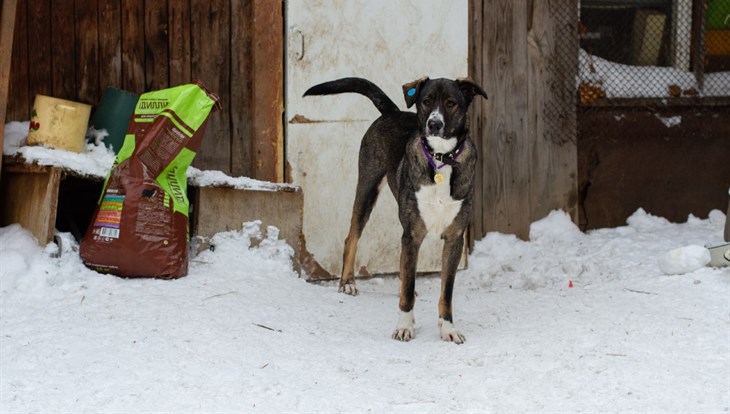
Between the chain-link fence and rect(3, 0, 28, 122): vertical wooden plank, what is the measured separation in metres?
3.88

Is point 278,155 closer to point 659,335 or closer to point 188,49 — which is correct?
point 188,49

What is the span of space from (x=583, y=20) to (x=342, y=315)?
3281 mm

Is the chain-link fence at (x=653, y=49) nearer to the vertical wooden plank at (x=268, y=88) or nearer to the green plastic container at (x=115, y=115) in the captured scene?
the vertical wooden plank at (x=268, y=88)

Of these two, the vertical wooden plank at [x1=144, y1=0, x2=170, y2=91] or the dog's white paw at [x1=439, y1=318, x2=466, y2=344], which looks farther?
the vertical wooden plank at [x1=144, y1=0, x2=170, y2=91]

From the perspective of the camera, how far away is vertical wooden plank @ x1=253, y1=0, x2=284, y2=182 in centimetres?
615

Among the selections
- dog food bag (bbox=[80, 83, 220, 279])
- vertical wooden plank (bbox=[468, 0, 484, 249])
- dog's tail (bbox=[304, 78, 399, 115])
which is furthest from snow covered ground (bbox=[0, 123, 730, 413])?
dog's tail (bbox=[304, 78, 399, 115])

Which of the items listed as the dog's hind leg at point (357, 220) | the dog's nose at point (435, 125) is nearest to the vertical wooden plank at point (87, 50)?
the dog's hind leg at point (357, 220)

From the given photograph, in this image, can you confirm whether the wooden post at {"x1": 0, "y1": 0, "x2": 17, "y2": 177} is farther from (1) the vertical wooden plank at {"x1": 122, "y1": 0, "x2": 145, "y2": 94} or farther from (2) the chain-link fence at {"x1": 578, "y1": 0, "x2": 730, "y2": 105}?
(2) the chain-link fence at {"x1": 578, "y1": 0, "x2": 730, "y2": 105}

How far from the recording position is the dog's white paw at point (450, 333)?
15.6ft

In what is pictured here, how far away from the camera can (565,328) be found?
4801 millimetres

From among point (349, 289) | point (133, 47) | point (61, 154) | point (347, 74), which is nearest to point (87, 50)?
point (133, 47)

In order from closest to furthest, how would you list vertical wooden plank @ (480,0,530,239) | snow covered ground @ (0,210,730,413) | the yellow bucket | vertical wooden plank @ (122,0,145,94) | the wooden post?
snow covered ground @ (0,210,730,413)
the wooden post
the yellow bucket
vertical wooden plank @ (122,0,145,94)
vertical wooden plank @ (480,0,530,239)

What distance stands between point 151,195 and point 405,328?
1.64 metres

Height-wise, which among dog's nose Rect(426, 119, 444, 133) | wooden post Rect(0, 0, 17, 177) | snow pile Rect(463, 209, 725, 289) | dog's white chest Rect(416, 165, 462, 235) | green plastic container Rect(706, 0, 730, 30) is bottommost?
snow pile Rect(463, 209, 725, 289)
